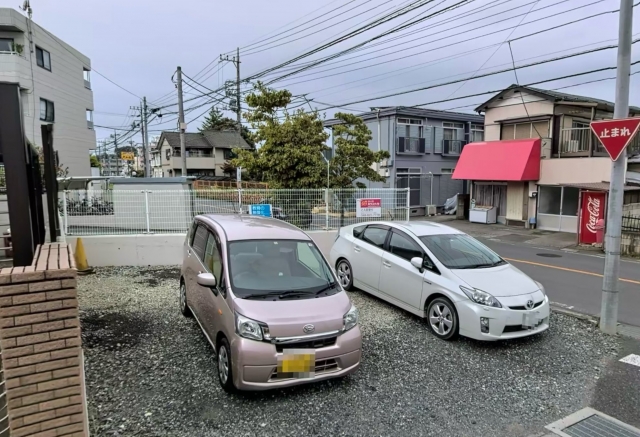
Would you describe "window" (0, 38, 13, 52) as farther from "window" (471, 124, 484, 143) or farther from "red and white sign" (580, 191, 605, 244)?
"red and white sign" (580, 191, 605, 244)

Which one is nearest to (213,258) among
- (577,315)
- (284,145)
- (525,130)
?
(577,315)

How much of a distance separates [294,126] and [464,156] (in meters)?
11.8

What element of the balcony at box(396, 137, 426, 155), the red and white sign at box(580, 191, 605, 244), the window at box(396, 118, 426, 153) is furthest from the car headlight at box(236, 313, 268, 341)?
the window at box(396, 118, 426, 153)

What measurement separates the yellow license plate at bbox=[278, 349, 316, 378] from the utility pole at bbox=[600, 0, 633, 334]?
4.51 metres

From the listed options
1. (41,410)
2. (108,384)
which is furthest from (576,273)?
(41,410)

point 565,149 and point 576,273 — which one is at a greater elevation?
point 565,149

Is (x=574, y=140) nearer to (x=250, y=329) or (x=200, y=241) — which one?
(x=200, y=241)

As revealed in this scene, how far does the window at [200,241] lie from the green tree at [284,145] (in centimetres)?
628

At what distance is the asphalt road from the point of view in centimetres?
705

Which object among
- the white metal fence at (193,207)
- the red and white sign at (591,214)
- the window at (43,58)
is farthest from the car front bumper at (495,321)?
the window at (43,58)

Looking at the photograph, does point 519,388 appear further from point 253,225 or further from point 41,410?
point 41,410

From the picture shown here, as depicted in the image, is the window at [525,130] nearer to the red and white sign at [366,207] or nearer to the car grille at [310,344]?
the red and white sign at [366,207]

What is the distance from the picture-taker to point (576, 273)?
9688mm

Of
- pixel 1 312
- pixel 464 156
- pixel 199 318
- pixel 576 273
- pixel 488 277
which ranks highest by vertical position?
pixel 464 156
